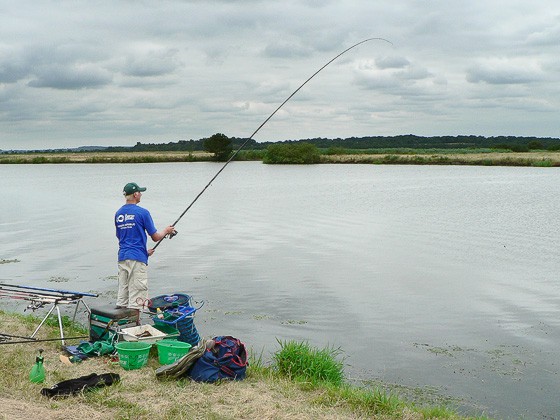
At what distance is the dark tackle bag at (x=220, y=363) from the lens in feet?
19.2

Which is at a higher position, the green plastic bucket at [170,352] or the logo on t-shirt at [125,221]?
the logo on t-shirt at [125,221]

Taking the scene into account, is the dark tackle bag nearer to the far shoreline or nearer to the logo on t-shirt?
the logo on t-shirt

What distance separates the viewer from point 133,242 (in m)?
7.14

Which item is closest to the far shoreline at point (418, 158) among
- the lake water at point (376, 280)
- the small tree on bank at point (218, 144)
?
the small tree on bank at point (218, 144)

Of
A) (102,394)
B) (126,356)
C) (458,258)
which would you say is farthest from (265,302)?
(458,258)

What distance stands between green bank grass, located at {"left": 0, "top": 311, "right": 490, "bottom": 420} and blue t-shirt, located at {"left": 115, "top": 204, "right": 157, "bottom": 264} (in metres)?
1.25

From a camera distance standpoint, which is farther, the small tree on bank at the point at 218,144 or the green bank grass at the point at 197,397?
the small tree on bank at the point at 218,144

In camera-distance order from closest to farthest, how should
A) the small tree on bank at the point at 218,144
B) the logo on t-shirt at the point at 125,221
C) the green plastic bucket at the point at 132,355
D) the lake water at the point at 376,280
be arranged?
the green plastic bucket at the point at 132,355
the logo on t-shirt at the point at 125,221
the lake water at the point at 376,280
the small tree on bank at the point at 218,144

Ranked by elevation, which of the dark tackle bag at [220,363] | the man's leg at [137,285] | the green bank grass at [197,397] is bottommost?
the green bank grass at [197,397]

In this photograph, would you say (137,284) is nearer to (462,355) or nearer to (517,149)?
(462,355)

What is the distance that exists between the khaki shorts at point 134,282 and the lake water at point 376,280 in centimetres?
159

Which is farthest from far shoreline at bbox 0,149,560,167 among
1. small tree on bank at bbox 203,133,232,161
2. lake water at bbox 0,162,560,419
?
lake water at bbox 0,162,560,419

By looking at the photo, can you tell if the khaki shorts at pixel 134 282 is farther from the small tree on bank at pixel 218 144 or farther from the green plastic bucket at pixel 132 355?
the small tree on bank at pixel 218 144

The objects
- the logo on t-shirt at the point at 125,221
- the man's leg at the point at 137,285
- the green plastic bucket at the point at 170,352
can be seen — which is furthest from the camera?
the man's leg at the point at 137,285
